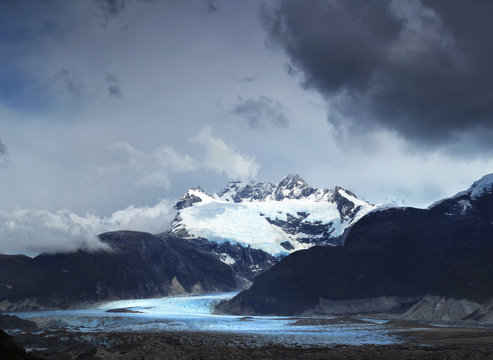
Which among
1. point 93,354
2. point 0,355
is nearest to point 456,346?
point 93,354

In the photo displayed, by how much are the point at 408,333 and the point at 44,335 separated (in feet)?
401

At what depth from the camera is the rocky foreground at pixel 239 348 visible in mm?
113438

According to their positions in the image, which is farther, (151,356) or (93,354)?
(93,354)

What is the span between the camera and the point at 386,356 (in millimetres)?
111750

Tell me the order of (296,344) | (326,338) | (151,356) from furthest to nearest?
(326,338) → (296,344) → (151,356)

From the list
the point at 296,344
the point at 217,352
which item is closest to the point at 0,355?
the point at 217,352

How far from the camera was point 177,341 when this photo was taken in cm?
13688

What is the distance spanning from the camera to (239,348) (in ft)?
431

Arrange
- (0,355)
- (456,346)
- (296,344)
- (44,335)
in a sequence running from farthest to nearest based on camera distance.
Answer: (44,335) < (296,344) < (456,346) < (0,355)

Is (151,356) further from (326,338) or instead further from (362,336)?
(362,336)

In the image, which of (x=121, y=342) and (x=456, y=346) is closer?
(x=456, y=346)

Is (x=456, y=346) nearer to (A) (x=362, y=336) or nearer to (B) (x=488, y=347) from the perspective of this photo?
(B) (x=488, y=347)

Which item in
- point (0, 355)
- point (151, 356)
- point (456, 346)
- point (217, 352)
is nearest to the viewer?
point (0, 355)

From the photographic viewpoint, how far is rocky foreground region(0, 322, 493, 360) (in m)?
113
